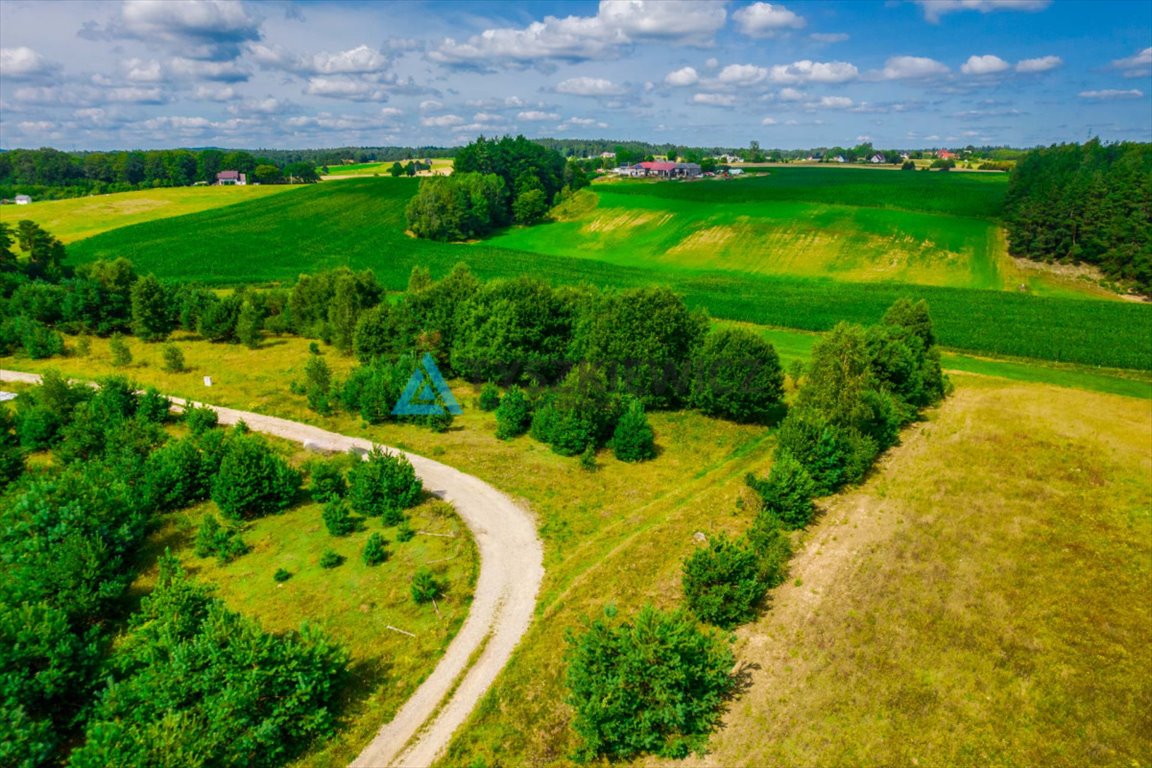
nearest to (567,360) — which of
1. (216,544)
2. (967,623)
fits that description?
(216,544)

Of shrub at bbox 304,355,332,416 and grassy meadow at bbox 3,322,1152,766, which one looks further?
shrub at bbox 304,355,332,416

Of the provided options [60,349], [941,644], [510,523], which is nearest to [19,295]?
[60,349]

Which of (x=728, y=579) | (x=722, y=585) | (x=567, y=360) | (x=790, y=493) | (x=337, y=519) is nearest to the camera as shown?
(x=722, y=585)

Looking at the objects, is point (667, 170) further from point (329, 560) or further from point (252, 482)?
point (329, 560)

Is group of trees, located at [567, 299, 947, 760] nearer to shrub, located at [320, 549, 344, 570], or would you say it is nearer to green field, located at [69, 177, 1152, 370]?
shrub, located at [320, 549, 344, 570]

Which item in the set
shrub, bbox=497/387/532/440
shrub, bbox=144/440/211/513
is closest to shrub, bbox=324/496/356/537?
shrub, bbox=144/440/211/513

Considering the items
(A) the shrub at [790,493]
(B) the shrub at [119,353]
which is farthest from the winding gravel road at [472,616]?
(B) the shrub at [119,353]
